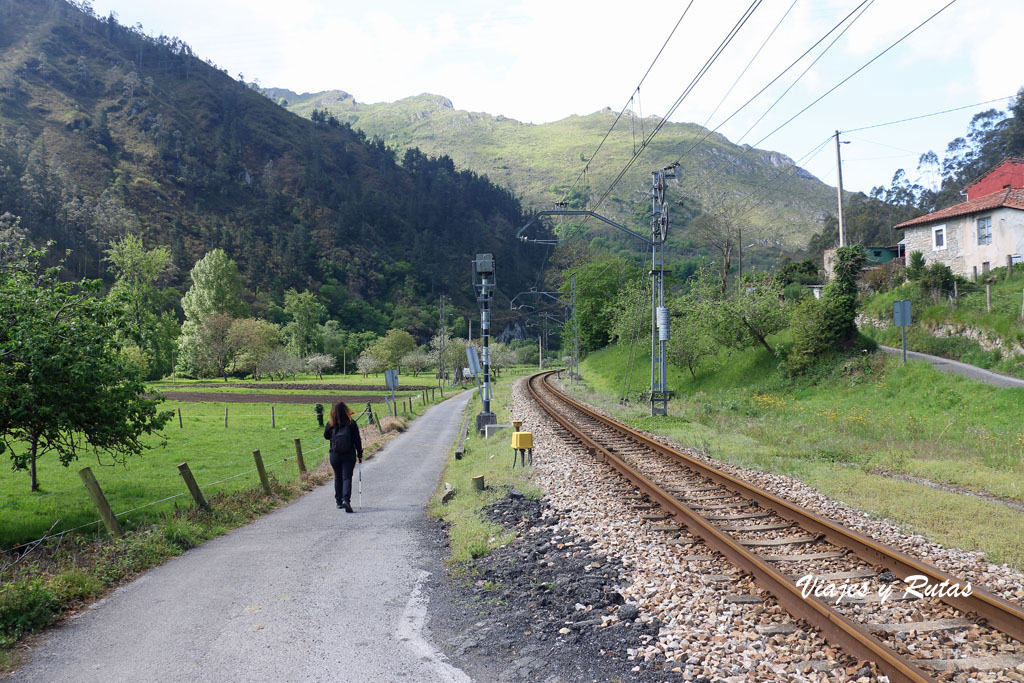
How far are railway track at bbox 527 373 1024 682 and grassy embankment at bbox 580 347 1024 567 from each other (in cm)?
145

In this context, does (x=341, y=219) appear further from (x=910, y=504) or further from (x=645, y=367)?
(x=910, y=504)

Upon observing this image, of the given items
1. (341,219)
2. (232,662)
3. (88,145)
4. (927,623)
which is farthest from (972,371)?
(88,145)

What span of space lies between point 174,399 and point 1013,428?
175ft

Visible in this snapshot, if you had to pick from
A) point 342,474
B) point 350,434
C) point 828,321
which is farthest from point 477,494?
point 828,321

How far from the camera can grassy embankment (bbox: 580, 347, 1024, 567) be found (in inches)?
360

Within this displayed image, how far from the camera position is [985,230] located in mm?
39688

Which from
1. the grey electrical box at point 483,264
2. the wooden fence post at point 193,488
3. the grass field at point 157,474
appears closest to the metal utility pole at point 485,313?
the grey electrical box at point 483,264

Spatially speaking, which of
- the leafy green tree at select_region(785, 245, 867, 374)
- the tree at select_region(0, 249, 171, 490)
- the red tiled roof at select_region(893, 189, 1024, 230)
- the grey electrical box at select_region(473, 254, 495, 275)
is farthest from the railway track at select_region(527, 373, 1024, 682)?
the red tiled roof at select_region(893, 189, 1024, 230)

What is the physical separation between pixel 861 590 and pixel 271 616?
18.8 feet

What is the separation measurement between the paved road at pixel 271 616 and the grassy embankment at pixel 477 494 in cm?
57

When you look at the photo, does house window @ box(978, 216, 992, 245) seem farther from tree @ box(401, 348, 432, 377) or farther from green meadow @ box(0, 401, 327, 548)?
tree @ box(401, 348, 432, 377)

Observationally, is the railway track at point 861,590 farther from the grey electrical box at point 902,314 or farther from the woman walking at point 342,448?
the grey electrical box at point 902,314

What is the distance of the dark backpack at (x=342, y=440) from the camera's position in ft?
38.4

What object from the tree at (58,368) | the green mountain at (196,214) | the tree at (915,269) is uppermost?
the green mountain at (196,214)
